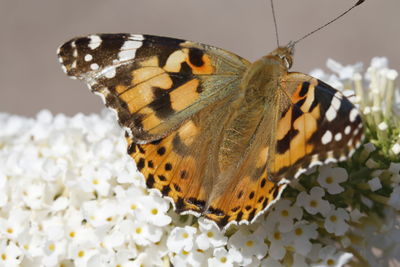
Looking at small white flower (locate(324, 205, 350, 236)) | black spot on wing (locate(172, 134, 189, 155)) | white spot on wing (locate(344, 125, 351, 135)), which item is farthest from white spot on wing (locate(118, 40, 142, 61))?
small white flower (locate(324, 205, 350, 236))

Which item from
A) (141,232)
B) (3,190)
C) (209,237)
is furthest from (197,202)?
(3,190)

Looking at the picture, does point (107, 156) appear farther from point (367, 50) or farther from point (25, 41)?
point (25, 41)

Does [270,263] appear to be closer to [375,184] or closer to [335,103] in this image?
[375,184]

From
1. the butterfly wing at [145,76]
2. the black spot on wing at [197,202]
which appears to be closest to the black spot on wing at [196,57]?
the butterfly wing at [145,76]

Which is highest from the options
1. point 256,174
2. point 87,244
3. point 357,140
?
point 357,140

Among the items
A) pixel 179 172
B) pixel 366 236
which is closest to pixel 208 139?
pixel 179 172

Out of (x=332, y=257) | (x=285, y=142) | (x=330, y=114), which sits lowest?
(x=332, y=257)
